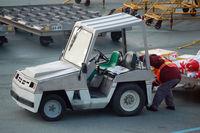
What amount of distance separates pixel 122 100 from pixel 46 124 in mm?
1727

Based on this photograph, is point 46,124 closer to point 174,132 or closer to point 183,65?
point 174,132

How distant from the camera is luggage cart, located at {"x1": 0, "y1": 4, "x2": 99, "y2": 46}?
1686 cm

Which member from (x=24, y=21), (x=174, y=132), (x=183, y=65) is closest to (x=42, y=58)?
(x=24, y=21)

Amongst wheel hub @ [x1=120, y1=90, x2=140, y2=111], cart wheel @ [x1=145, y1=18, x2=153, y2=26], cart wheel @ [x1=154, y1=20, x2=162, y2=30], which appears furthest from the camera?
cart wheel @ [x1=145, y1=18, x2=153, y2=26]

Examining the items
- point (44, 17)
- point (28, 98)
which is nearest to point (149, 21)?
point (44, 17)

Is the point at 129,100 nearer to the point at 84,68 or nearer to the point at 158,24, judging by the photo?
the point at 84,68

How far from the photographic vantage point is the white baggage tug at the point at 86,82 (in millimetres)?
9078

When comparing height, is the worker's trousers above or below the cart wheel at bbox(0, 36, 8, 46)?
below

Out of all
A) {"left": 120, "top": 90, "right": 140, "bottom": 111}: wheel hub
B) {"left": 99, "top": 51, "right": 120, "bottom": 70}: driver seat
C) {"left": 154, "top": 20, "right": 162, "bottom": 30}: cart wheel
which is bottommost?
{"left": 120, "top": 90, "right": 140, "bottom": 111}: wheel hub

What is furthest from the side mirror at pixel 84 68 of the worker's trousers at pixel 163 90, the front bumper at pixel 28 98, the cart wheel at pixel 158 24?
the cart wheel at pixel 158 24

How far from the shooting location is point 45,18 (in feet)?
61.8

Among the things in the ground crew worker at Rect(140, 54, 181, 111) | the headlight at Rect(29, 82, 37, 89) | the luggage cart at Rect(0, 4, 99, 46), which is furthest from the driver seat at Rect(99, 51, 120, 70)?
the luggage cart at Rect(0, 4, 99, 46)

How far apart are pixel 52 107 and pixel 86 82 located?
880mm

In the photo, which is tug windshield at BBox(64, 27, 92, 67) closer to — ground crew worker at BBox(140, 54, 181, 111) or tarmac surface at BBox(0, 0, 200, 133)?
tarmac surface at BBox(0, 0, 200, 133)
